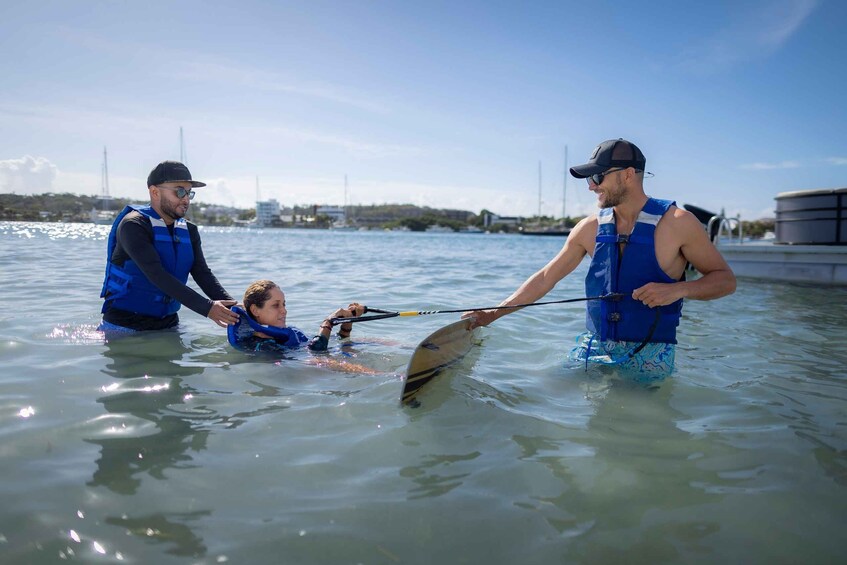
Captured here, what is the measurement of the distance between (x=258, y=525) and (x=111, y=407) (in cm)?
214

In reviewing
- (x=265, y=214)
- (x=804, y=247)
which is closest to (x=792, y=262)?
(x=804, y=247)

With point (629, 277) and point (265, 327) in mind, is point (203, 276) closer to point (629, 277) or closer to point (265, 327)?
point (265, 327)

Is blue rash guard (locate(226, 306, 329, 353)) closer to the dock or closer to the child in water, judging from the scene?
the child in water

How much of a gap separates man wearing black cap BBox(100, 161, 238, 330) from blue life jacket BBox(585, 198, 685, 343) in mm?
3576

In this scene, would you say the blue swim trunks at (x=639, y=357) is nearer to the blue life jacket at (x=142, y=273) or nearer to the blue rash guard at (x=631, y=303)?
the blue rash guard at (x=631, y=303)

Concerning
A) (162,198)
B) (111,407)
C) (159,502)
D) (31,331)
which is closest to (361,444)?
(159,502)

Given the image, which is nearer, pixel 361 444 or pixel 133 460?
pixel 133 460

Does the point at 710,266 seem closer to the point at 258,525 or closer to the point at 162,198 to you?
the point at 258,525

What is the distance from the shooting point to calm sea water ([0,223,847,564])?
2568 millimetres

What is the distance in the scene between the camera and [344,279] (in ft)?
51.1

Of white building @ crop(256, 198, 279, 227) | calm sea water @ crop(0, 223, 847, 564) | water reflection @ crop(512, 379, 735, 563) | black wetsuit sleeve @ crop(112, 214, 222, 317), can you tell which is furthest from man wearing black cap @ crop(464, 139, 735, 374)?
white building @ crop(256, 198, 279, 227)

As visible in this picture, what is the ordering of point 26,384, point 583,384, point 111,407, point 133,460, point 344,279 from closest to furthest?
1. point 133,460
2. point 111,407
3. point 26,384
4. point 583,384
5. point 344,279

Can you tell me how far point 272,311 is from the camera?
19.1 feet

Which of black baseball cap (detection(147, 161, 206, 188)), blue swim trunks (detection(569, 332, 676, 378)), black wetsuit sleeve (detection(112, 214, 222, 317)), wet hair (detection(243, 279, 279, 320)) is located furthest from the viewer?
black baseball cap (detection(147, 161, 206, 188))
